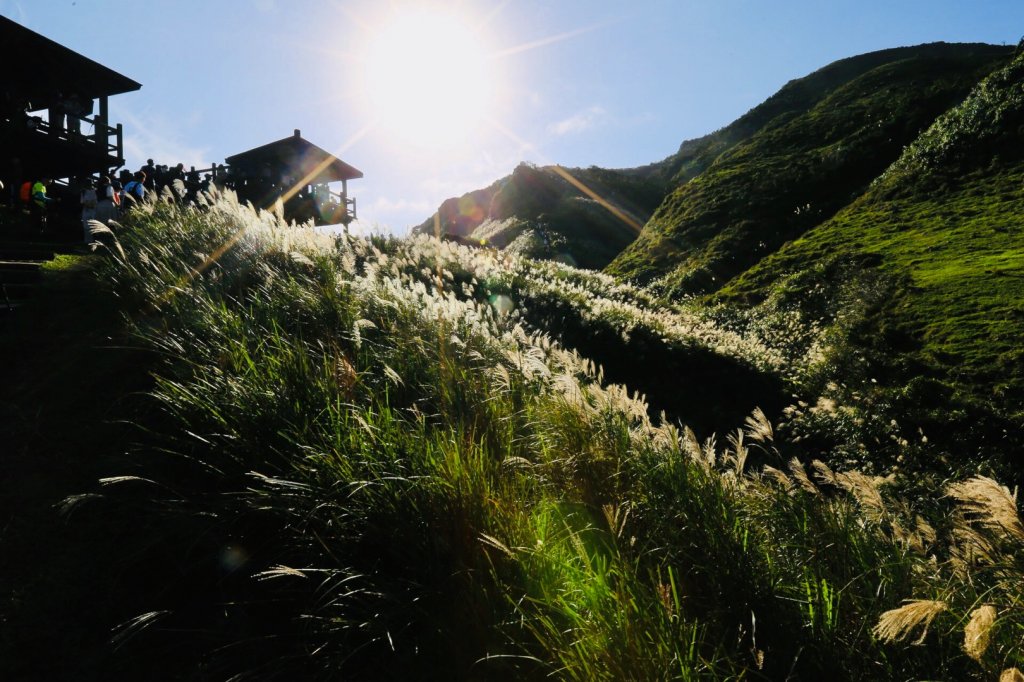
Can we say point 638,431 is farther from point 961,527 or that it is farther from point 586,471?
point 961,527

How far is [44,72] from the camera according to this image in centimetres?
2397

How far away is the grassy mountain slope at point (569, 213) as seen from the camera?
44.2 m

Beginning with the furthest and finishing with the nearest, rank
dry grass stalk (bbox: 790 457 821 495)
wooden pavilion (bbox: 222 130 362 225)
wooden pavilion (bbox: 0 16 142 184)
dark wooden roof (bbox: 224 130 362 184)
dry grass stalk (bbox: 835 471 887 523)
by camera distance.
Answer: dark wooden roof (bbox: 224 130 362 184) → wooden pavilion (bbox: 222 130 362 225) → wooden pavilion (bbox: 0 16 142 184) → dry grass stalk (bbox: 790 457 821 495) → dry grass stalk (bbox: 835 471 887 523)

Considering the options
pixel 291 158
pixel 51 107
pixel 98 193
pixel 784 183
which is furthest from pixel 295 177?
pixel 784 183

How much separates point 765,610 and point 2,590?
3619 mm

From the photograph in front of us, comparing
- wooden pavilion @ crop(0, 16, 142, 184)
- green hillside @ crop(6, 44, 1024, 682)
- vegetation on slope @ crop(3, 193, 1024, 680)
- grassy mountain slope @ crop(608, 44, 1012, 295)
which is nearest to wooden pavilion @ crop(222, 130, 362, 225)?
wooden pavilion @ crop(0, 16, 142, 184)

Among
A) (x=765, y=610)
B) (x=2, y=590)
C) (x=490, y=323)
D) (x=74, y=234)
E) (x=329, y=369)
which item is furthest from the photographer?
(x=74, y=234)

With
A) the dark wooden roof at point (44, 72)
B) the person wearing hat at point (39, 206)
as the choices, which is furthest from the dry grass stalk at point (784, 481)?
the dark wooden roof at point (44, 72)

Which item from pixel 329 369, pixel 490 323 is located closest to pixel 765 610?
pixel 329 369

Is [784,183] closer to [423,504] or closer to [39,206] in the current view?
[39,206]

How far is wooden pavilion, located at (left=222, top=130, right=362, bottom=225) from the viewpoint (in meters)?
26.8

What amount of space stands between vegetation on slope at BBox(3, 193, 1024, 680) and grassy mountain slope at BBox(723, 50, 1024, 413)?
25.6 feet

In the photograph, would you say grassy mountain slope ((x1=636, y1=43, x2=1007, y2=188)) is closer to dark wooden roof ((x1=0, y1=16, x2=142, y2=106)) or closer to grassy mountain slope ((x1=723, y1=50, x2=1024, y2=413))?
grassy mountain slope ((x1=723, y1=50, x2=1024, y2=413))

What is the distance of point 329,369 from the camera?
12.5ft
